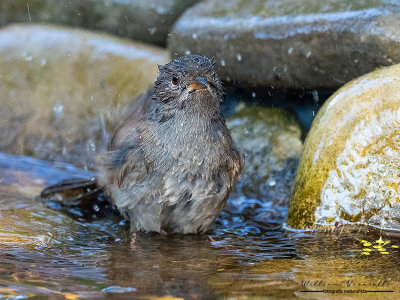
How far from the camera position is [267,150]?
600cm

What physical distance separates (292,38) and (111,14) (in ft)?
9.20

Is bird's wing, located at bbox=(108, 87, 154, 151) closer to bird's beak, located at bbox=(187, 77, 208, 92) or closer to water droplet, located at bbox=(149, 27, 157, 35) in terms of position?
bird's beak, located at bbox=(187, 77, 208, 92)

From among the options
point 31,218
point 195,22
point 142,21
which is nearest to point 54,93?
point 142,21

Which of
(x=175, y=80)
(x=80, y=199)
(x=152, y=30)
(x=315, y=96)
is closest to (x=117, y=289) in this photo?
(x=175, y=80)

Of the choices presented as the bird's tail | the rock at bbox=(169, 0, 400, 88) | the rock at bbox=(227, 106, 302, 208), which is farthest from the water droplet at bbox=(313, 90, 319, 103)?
the bird's tail

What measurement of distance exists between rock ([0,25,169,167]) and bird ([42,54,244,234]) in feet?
7.56

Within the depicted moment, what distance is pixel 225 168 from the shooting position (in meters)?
4.46

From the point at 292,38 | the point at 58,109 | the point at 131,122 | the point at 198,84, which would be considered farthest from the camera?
the point at 58,109

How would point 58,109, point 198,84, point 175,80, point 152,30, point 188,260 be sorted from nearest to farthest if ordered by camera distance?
1. point 188,260
2. point 198,84
3. point 175,80
4. point 58,109
5. point 152,30

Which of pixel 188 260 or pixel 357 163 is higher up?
pixel 357 163

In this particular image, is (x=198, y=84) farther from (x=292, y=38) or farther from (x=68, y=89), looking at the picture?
(x=68, y=89)

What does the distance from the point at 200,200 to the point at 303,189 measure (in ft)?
2.78

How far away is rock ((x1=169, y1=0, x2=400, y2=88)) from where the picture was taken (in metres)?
5.07

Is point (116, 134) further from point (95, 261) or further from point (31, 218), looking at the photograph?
point (95, 261)
